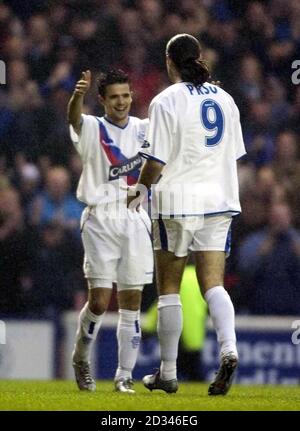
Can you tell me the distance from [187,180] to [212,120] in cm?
34

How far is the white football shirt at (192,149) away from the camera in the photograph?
654 cm

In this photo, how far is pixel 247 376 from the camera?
10.7 m

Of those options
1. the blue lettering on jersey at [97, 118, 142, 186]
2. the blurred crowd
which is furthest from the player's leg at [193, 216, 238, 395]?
the blurred crowd

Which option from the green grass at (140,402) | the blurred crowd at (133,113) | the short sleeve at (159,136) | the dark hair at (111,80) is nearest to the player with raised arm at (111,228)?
the dark hair at (111,80)

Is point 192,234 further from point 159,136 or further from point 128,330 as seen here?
point 128,330

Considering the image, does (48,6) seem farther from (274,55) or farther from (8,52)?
(274,55)

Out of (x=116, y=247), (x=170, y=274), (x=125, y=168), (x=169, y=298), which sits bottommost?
(x=169, y=298)

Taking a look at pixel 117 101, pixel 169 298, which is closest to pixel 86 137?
pixel 117 101

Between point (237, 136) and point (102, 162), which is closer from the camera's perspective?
point (237, 136)

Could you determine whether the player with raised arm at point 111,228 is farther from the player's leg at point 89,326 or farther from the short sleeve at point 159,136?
the short sleeve at point 159,136

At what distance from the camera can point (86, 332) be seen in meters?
7.56

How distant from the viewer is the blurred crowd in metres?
11.5

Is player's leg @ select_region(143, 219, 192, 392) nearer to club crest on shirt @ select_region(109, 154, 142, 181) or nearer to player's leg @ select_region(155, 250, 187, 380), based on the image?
player's leg @ select_region(155, 250, 187, 380)

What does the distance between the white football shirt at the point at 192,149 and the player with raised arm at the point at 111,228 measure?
36.2 inches
